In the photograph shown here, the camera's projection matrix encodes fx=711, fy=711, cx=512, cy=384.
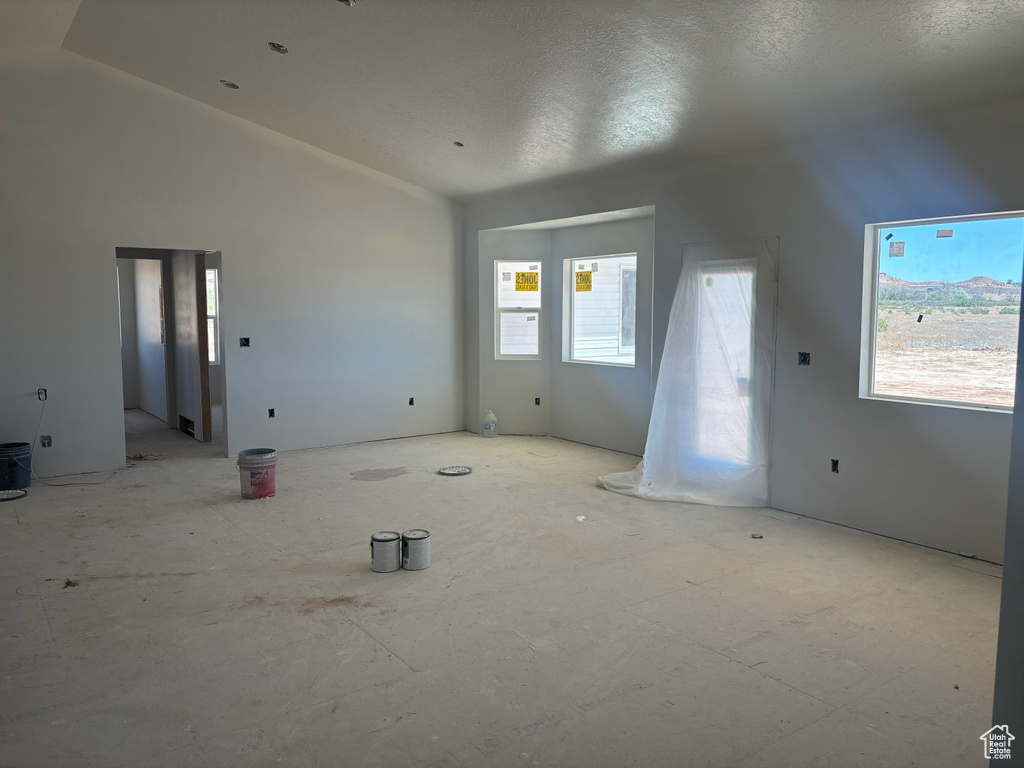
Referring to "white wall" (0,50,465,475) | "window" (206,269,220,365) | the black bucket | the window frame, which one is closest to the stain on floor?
"white wall" (0,50,465,475)

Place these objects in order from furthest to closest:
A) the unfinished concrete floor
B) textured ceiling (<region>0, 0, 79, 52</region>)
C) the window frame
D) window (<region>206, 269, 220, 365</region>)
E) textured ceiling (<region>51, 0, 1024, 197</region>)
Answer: window (<region>206, 269, 220, 365</region>) < the window frame < textured ceiling (<region>0, 0, 79, 52</region>) < textured ceiling (<region>51, 0, 1024, 197</region>) < the unfinished concrete floor

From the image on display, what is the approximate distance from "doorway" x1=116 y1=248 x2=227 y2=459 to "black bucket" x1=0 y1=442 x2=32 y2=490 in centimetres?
128

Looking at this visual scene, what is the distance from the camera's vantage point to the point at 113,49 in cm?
584

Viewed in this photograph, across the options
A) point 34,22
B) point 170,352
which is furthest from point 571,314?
point 34,22

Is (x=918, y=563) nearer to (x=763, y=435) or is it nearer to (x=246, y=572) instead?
(x=763, y=435)

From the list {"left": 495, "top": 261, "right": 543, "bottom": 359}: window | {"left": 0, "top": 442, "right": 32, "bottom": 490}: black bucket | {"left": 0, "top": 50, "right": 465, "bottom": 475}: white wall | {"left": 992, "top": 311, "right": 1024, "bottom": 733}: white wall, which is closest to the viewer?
{"left": 992, "top": 311, "right": 1024, "bottom": 733}: white wall

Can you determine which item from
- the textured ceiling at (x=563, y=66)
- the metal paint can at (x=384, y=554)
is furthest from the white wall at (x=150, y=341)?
the metal paint can at (x=384, y=554)

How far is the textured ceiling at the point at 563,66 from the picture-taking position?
3582mm

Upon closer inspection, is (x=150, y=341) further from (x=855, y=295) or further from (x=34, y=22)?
(x=855, y=295)

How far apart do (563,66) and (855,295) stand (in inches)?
95.6

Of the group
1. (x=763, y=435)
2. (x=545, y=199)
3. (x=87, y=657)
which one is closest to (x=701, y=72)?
(x=763, y=435)

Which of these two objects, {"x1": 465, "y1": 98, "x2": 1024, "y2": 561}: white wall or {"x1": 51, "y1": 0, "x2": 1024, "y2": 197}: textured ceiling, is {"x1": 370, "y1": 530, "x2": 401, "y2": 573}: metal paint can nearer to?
{"x1": 465, "y1": 98, "x2": 1024, "y2": 561}: white wall

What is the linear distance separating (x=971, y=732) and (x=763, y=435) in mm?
2917

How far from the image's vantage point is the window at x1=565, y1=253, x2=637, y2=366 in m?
7.38
